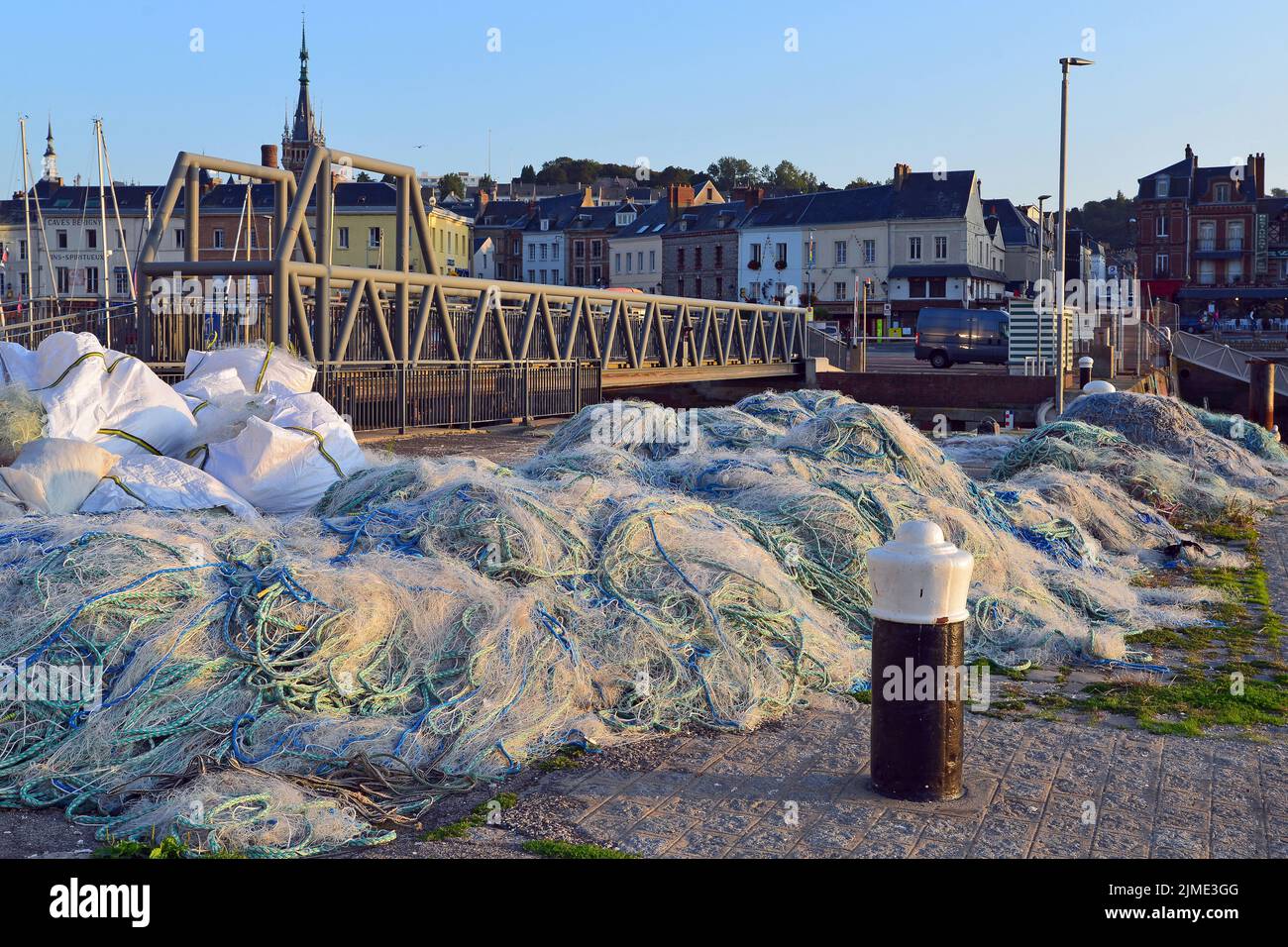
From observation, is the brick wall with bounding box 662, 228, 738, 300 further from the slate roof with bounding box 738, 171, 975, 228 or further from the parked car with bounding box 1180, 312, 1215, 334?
the parked car with bounding box 1180, 312, 1215, 334

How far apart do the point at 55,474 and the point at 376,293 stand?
11767 millimetres

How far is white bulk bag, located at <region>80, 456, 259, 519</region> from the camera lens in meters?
8.43

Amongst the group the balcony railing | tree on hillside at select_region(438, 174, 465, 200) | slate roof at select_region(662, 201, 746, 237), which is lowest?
the balcony railing

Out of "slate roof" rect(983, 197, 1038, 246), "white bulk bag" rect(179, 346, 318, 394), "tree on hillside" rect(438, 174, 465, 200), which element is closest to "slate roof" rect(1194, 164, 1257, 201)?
"slate roof" rect(983, 197, 1038, 246)

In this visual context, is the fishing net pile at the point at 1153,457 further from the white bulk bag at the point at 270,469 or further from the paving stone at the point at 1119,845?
the paving stone at the point at 1119,845

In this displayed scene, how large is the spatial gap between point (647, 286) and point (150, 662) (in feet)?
295

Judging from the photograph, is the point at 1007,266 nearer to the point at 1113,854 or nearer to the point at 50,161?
the point at 50,161

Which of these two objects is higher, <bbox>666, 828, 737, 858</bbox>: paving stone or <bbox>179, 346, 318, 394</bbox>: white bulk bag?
<bbox>179, 346, 318, 394</bbox>: white bulk bag

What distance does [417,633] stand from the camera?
19.2 ft

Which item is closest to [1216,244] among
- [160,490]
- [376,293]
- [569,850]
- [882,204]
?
[882,204]

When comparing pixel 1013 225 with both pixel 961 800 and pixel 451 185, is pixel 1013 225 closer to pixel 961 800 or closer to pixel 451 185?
pixel 451 185

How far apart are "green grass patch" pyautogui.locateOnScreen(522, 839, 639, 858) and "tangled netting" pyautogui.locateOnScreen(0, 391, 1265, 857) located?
528mm

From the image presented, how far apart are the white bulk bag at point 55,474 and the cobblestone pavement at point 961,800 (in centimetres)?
458

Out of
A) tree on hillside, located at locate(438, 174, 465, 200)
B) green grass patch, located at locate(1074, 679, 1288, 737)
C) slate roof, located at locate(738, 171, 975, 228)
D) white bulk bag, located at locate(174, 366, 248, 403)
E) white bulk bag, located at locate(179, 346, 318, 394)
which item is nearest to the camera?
green grass patch, located at locate(1074, 679, 1288, 737)
